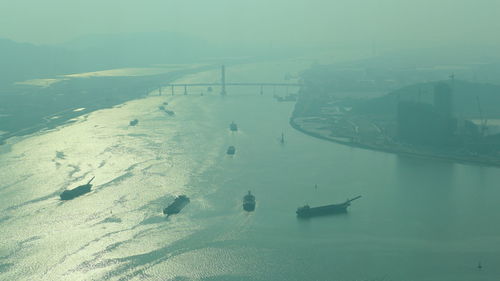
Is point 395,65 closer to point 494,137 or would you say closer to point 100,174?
point 494,137

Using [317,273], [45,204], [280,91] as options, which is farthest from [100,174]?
[280,91]

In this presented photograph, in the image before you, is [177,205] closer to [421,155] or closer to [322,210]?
[322,210]

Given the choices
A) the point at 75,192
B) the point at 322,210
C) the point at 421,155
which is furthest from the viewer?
the point at 421,155

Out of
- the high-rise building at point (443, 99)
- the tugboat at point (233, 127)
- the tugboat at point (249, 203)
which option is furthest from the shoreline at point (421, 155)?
the tugboat at point (249, 203)

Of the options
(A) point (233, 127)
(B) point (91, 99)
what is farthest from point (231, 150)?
(B) point (91, 99)

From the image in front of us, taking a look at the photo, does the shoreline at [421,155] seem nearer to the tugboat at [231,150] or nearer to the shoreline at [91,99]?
the tugboat at [231,150]

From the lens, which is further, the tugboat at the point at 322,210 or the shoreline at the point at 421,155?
the shoreline at the point at 421,155
